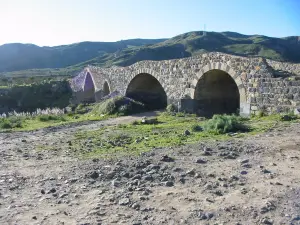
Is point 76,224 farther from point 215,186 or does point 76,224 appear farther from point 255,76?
point 255,76

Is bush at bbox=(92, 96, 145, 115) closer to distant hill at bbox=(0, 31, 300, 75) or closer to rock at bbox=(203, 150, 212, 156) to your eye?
rock at bbox=(203, 150, 212, 156)

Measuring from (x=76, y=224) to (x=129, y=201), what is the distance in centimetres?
80

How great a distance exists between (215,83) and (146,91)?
23.7 ft

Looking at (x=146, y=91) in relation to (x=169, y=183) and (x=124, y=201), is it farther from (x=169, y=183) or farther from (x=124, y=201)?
(x=124, y=201)

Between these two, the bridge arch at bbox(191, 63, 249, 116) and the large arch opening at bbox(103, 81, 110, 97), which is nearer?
the bridge arch at bbox(191, 63, 249, 116)

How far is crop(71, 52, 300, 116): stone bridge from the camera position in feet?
35.2

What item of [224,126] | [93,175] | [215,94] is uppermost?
[215,94]

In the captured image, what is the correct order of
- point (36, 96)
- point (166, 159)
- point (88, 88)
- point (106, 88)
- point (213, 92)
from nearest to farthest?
point (166, 159) → point (213, 92) → point (106, 88) → point (36, 96) → point (88, 88)

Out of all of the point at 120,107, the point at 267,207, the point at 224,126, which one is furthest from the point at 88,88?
the point at 267,207

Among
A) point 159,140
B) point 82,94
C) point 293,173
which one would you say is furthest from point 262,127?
point 82,94

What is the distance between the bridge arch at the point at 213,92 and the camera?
550 inches

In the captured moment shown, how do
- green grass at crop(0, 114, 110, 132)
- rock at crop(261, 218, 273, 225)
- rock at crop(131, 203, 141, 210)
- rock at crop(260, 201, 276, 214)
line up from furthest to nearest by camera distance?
green grass at crop(0, 114, 110, 132)
rock at crop(131, 203, 141, 210)
rock at crop(260, 201, 276, 214)
rock at crop(261, 218, 273, 225)

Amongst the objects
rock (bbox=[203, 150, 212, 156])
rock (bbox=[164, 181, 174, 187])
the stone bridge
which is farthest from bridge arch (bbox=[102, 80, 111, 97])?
rock (bbox=[164, 181, 174, 187])

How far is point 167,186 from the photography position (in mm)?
4934
